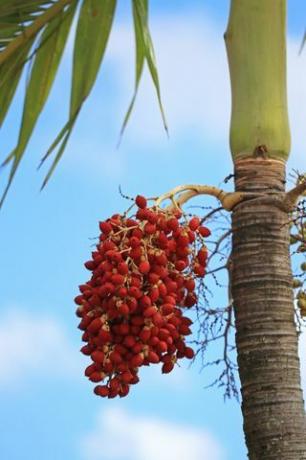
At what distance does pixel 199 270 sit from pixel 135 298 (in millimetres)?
450

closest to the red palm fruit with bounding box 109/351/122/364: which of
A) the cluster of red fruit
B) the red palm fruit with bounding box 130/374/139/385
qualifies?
the cluster of red fruit

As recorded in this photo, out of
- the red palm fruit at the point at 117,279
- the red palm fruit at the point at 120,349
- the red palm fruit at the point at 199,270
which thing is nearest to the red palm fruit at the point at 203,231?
the red palm fruit at the point at 199,270

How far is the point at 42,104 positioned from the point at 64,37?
413mm

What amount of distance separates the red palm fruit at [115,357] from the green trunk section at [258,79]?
3.86 feet

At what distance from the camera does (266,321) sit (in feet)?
14.6

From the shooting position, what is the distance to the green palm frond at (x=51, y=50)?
16.0ft

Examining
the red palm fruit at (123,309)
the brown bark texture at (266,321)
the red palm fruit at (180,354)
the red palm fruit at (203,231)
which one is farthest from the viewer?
the red palm fruit at (203,231)

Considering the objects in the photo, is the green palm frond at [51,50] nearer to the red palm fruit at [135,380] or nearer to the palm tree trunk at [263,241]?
the palm tree trunk at [263,241]

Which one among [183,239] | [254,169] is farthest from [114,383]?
[254,169]

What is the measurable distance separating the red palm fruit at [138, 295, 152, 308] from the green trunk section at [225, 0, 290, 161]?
3.16 ft

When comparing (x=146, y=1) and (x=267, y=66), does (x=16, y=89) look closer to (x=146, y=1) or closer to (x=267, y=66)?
(x=146, y=1)

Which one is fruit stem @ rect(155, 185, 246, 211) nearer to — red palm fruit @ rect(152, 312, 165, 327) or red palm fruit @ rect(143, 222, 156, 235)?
red palm fruit @ rect(143, 222, 156, 235)

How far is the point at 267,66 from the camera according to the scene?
4746mm

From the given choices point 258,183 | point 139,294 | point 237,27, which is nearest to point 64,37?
point 237,27
